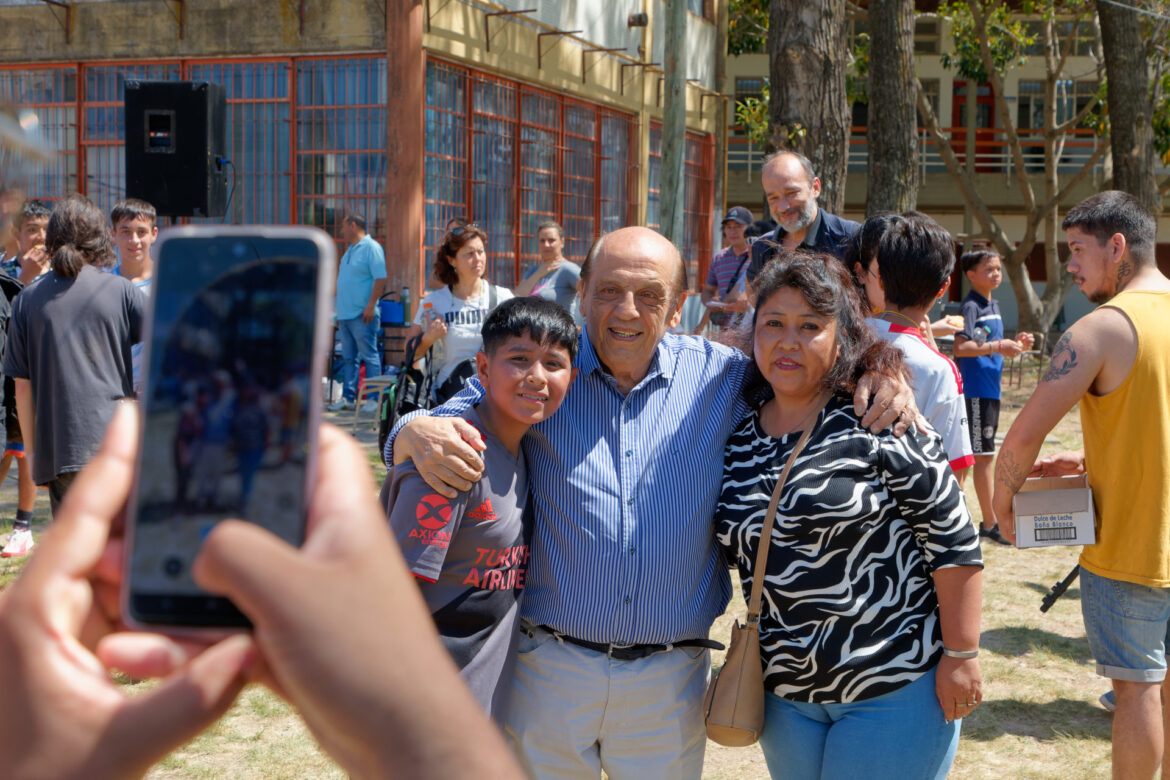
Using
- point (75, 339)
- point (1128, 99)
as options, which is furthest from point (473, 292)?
point (1128, 99)

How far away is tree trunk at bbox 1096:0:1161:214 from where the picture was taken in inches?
530

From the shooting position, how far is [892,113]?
33.1 ft

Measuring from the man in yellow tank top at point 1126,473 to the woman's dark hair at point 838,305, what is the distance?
45.4 inches

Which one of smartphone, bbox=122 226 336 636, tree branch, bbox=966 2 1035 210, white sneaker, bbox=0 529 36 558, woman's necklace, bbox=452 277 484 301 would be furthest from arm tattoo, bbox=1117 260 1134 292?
tree branch, bbox=966 2 1035 210

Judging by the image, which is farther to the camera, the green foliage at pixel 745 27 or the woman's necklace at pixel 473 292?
the green foliage at pixel 745 27

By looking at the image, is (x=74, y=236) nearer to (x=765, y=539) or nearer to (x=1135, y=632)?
(x=765, y=539)

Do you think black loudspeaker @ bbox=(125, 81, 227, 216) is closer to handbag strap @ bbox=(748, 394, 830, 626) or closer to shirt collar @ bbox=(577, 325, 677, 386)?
shirt collar @ bbox=(577, 325, 677, 386)

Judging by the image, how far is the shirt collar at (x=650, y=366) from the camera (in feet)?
8.61

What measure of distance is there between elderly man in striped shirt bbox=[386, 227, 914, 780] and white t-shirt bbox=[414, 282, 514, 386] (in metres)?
4.24

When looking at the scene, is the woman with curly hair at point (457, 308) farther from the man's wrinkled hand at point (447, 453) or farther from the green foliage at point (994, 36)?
the green foliage at point (994, 36)

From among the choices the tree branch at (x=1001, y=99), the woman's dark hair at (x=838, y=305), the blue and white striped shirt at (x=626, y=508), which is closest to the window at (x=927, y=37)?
the tree branch at (x=1001, y=99)

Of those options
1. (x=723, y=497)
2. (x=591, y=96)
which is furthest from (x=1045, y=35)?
(x=723, y=497)

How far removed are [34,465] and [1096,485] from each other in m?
4.38

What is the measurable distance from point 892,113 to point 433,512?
29.1 ft
